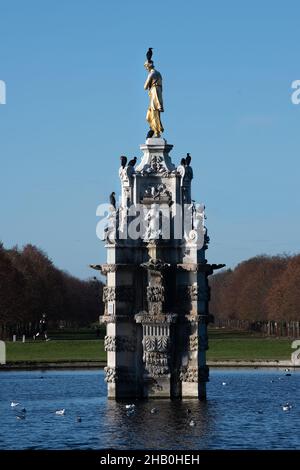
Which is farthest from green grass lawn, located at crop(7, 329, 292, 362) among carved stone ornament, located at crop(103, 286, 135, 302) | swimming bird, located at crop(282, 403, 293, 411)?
swimming bird, located at crop(282, 403, 293, 411)

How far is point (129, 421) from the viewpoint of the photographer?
70938 mm

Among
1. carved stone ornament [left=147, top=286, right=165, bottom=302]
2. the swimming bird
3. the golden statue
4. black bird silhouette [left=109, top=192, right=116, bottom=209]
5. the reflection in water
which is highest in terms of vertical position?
the golden statue

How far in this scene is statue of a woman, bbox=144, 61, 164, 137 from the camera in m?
82.1

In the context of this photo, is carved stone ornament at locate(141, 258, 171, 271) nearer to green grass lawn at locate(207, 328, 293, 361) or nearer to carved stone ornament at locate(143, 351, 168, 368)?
carved stone ornament at locate(143, 351, 168, 368)

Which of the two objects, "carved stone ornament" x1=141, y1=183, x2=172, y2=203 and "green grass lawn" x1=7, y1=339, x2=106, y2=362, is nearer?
"carved stone ornament" x1=141, y1=183, x2=172, y2=203

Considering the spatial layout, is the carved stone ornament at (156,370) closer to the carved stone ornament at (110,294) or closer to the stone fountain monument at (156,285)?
the stone fountain monument at (156,285)

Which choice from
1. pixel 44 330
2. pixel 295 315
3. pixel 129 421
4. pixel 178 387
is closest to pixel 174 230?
pixel 178 387

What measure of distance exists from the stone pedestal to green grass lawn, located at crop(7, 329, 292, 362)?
132 ft

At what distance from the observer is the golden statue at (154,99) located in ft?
269

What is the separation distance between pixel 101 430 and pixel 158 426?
2592 millimetres

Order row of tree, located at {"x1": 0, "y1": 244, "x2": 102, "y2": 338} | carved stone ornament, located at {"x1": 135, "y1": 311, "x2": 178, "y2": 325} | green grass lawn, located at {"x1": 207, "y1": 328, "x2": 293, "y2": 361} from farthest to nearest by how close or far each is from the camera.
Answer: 1. row of tree, located at {"x1": 0, "y1": 244, "x2": 102, "y2": 338}
2. green grass lawn, located at {"x1": 207, "y1": 328, "x2": 293, "y2": 361}
3. carved stone ornament, located at {"x1": 135, "y1": 311, "x2": 178, "y2": 325}

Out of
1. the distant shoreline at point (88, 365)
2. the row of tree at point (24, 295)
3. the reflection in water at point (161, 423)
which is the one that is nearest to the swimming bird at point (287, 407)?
the reflection in water at point (161, 423)

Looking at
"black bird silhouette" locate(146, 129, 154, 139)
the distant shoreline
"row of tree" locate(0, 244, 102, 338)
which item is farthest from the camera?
"row of tree" locate(0, 244, 102, 338)

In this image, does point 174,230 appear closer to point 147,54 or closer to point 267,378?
point 147,54
